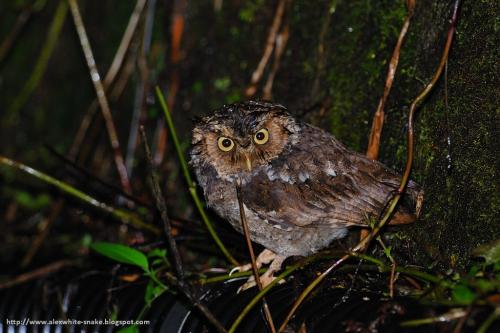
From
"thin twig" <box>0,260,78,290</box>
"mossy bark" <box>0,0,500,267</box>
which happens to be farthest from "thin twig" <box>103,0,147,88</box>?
"thin twig" <box>0,260,78,290</box>

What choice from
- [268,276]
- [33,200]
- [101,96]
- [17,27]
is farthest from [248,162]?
[17,27]

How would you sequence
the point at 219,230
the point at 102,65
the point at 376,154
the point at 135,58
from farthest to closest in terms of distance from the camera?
the point at 102,65 → the point at 135,58 → the point at 219,230 → the point at 376,154

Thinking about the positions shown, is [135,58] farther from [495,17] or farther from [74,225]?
[495,17]

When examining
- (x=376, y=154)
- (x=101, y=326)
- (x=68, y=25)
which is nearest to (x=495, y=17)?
(x=376, y=154)

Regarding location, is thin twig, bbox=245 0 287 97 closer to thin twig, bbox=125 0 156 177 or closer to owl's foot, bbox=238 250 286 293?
thin twig, bbox=125 0 156 177

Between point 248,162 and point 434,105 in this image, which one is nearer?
point 434,105

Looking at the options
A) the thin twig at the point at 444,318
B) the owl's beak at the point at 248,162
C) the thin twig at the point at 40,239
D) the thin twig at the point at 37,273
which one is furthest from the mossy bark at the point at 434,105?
the thin twig at the point at 40,239

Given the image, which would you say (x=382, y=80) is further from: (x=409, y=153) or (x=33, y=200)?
(x=33, y=200)
